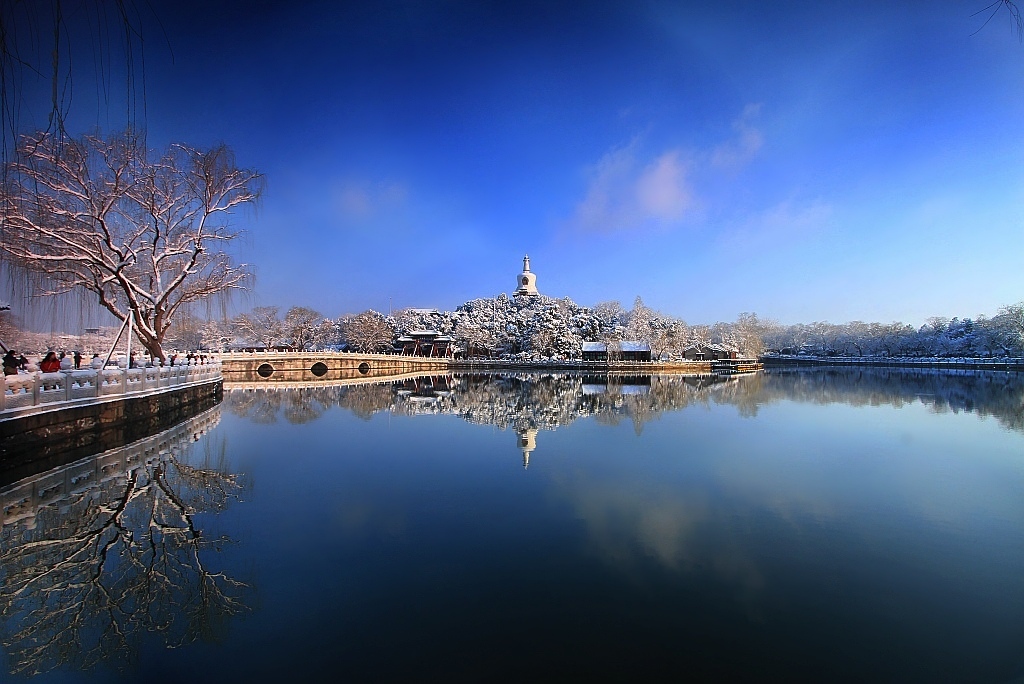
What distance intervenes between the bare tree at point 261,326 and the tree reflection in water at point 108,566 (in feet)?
222

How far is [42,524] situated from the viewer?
6.78 meters

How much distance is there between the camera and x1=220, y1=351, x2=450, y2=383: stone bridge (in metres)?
41.0

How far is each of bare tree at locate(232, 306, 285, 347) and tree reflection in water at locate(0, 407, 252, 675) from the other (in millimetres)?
67648

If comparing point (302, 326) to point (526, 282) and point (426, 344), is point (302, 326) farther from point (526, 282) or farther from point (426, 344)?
point (526, 282)

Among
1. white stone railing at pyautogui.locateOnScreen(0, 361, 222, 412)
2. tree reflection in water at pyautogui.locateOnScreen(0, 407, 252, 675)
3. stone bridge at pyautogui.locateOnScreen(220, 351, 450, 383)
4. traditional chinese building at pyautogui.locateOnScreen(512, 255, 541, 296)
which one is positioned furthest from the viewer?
traditional chinese building at pyautogui.locateOnScreen(512, 255, 541, 296)

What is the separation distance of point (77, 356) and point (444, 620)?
18.6 meters

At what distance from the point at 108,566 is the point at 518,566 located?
13.6ft

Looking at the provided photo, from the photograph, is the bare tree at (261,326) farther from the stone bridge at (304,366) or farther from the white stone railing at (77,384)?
the white stone railing at (77,384)

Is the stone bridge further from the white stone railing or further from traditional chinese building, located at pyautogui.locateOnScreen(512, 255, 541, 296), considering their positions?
traditional chinese building, located at pyautogui.locateOnScreen(512, 255, 541, 296)

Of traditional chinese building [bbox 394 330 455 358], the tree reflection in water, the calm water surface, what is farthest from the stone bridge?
the calm water surface

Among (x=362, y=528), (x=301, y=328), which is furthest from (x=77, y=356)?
(x=301, y=328)

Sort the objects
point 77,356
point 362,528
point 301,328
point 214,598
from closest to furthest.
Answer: point 214,598 < point 362,528 < point 77,356 < point 301,328

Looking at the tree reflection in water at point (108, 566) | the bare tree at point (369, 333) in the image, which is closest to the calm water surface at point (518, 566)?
the tree reflection in water at point (108, 566)

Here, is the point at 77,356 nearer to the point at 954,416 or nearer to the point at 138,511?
the point at 138,511
